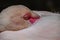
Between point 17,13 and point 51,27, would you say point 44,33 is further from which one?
point 17,13

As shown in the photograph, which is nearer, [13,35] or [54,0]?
[13,35]

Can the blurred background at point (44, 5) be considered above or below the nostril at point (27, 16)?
above

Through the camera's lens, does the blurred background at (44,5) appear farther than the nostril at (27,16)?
Yes

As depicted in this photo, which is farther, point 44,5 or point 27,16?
point 44,5

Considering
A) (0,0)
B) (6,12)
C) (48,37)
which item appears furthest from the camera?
(0,0)

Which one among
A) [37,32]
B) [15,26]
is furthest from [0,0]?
[37,32]

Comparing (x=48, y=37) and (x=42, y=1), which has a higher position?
(x=42, y=1)

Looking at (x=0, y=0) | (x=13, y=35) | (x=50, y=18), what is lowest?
(x=13, y=35)

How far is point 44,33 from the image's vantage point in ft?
3.28

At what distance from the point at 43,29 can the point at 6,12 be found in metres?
0.32

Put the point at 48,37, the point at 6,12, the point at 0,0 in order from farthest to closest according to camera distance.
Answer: the point at 0,0 → the point at 6,12 → the point at 48,37

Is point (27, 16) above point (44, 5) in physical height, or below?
below

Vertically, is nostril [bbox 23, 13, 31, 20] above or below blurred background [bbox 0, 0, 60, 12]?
below

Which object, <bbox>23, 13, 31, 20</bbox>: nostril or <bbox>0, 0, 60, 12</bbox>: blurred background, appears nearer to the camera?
<bbox>23, 13, 31, 20</bbox>: nostril
